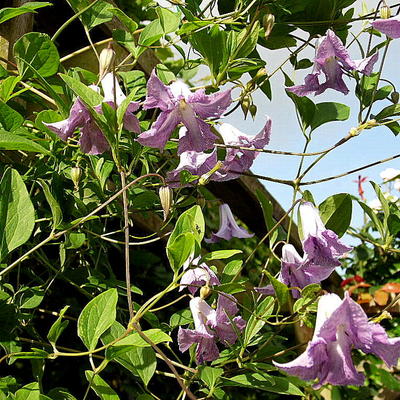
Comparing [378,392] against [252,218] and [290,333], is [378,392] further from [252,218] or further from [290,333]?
[252,218]

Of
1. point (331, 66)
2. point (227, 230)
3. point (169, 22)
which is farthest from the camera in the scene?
point (227, 230)

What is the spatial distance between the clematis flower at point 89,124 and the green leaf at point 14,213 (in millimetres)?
106

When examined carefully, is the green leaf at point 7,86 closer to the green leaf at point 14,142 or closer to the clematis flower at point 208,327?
the green leaf at point 14,142

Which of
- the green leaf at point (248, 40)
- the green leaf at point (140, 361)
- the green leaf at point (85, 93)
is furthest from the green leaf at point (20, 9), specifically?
the green leaf at point (140, 361)

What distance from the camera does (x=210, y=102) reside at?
2.39 ft

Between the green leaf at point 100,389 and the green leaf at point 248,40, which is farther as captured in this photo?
the green leaf at point 248,40

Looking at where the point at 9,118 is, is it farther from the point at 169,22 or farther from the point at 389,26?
the point at 389,26

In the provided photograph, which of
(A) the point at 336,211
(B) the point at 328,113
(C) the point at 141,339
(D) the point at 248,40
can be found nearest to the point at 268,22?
(D) the point at 248,40

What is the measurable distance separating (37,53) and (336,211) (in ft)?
1.43

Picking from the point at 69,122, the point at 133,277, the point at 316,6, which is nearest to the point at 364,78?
the point at 316,6

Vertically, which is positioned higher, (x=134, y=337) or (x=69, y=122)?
(x=69, y=122)

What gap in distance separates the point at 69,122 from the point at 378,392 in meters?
2.49

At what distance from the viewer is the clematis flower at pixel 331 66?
0.87 metres

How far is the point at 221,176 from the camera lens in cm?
88
